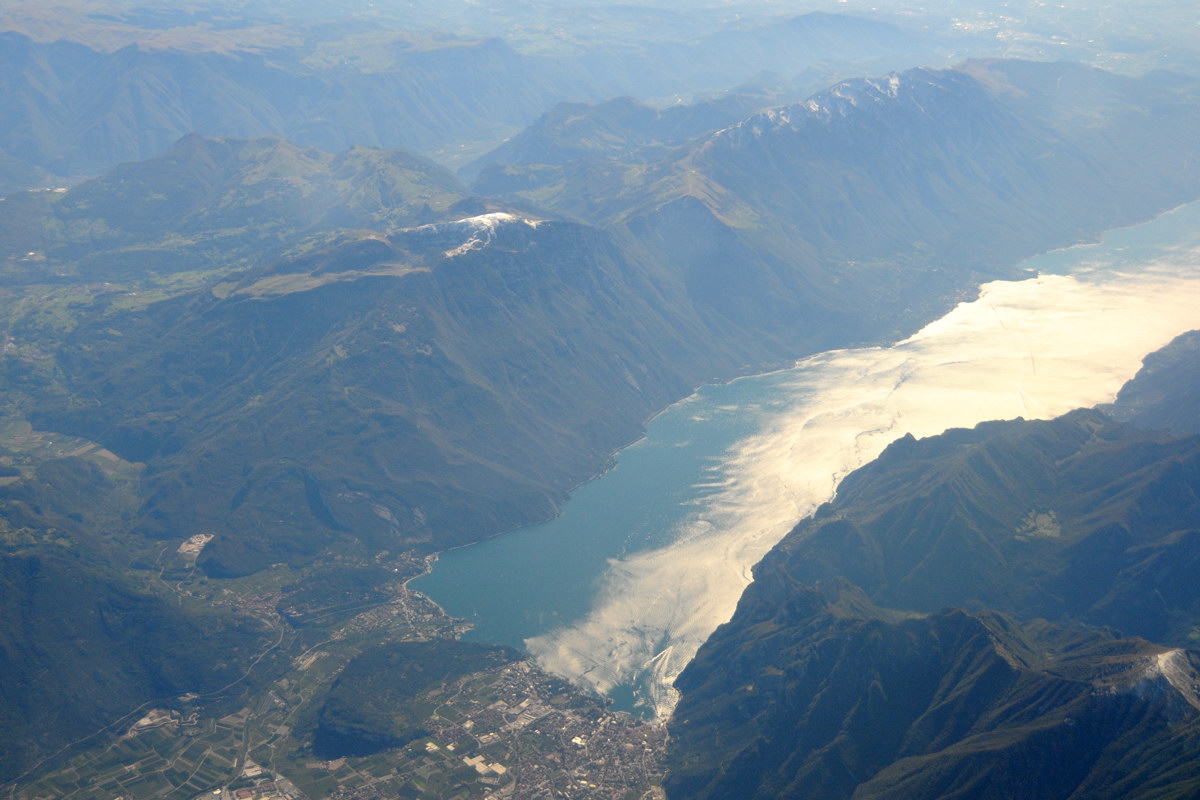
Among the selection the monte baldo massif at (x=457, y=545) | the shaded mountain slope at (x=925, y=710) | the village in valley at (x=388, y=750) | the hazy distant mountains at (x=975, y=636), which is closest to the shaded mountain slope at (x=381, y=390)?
the monte baldo massif at (x=457, y=545)

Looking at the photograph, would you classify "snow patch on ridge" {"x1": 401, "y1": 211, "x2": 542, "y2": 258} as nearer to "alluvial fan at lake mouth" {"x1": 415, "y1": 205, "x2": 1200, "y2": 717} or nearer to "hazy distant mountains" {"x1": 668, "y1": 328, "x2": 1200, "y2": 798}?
"alluvial fan at lake mouth" {"x1": 415, "y1": 205, "x2": 1200, "y2": 717}

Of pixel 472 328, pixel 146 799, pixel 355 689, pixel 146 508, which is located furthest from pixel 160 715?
pixel 472 328

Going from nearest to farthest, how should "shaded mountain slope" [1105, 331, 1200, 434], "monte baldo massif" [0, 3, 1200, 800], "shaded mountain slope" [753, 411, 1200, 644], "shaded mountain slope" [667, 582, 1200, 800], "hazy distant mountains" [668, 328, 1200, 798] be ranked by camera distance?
1. "shaded mountain slope" [667, 582, 1200, 800]
2. "hazy distant mountains" [668, 328, 1200, 798]
3. "monte baldo massif" [0, 3, 1200, 800]
4. "shaded mountain slope" [753, 411, 1200, 644]
5. "shaded mountain slope" [1105, 331, 1200, 434]

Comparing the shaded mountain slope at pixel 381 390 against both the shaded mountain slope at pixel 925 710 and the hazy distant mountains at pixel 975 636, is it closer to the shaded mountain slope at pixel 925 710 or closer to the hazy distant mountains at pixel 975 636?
the hazy distant mountains at pixel 975 636

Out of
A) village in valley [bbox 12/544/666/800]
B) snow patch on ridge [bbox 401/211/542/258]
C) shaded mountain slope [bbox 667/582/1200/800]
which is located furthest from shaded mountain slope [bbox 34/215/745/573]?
shaded mountain slope [bbox 667/582/1200/800]

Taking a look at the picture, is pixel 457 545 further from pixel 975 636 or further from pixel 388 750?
pixel 975 636

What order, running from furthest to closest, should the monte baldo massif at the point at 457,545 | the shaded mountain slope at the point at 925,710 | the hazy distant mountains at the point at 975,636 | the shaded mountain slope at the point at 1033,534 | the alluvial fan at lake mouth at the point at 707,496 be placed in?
1. the alluvial fan at lake mouth at the point at 707,496
2. the shaded mountain slope at the point at 1033,534
3. the monte baldo massif at the point at 457,545
4. the hazy distant mountains at the point at 975,636
5. the shaded mountain slope at the point at 925,710

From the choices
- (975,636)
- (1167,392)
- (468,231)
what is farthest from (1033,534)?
(468,231)

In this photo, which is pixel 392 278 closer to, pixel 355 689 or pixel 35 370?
pixel 35 370
